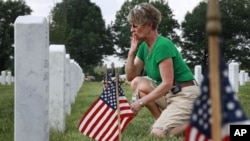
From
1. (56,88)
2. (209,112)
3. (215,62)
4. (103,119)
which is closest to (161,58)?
(103,119)

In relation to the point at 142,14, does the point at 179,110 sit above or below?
below

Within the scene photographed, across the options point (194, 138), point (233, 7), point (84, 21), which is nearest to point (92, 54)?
point (84, 21)

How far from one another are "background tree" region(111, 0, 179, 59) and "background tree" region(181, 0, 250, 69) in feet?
5.90

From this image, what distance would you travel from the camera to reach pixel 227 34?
59.9m

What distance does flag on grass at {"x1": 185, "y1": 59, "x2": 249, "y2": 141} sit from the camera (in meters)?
1.53

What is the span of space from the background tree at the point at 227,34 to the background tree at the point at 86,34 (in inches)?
393

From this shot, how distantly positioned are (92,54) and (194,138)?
63045 millimetres

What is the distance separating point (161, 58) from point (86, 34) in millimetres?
60918

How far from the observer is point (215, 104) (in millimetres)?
1372

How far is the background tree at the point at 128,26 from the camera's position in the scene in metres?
62.6

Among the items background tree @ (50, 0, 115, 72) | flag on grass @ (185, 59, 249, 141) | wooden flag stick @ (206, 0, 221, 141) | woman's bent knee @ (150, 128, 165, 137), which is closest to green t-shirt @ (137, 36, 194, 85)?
woman's bent knee @ (150, 128, 165, 137)

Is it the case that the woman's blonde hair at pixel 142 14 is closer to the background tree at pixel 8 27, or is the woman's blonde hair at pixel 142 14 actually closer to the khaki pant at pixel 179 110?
the khaki pant at pixel 179 110

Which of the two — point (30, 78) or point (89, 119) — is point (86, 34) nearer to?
point (89, 119)

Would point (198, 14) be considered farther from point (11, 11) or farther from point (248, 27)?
point (11, 11)
